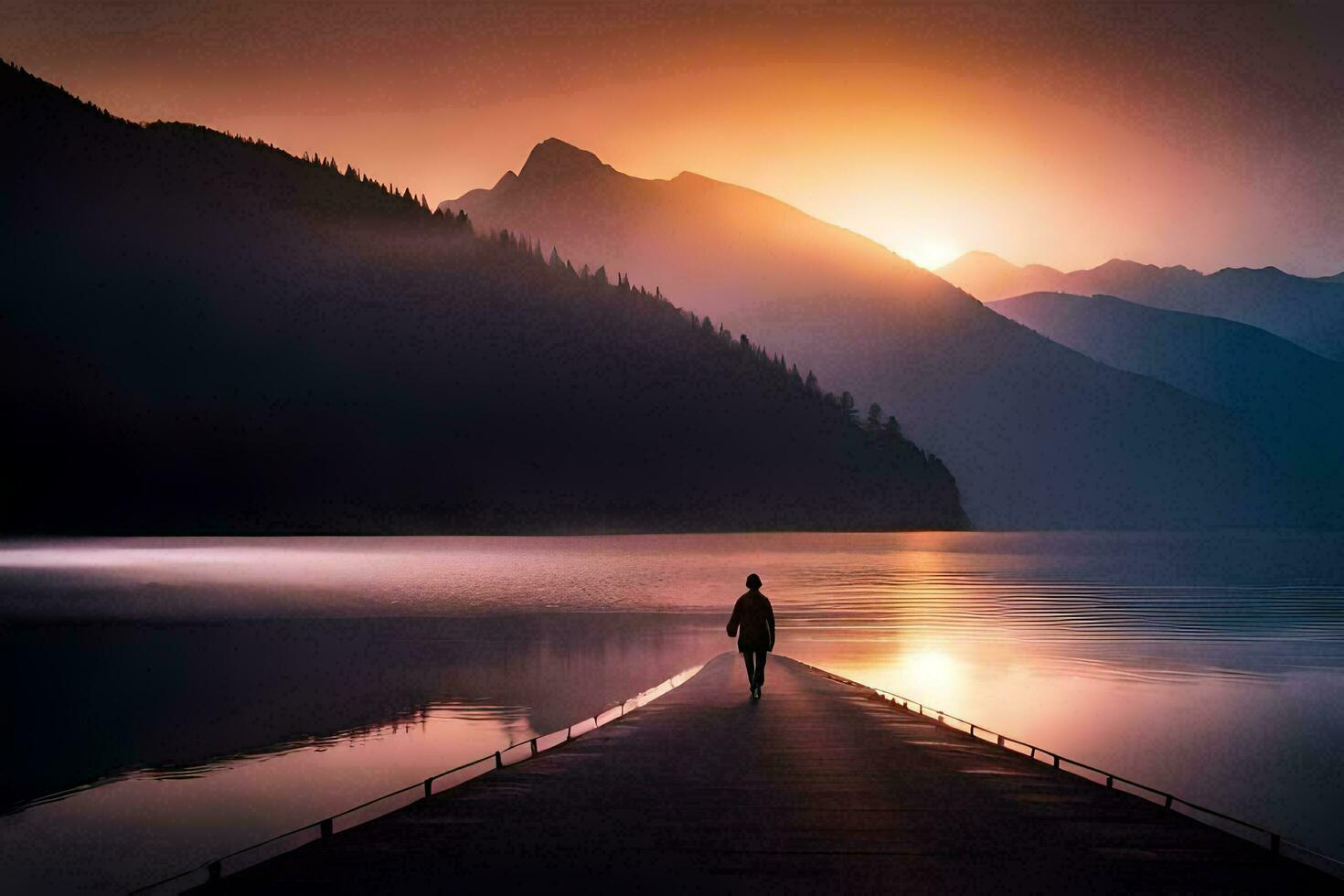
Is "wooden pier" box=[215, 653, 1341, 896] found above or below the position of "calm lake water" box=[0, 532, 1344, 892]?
above

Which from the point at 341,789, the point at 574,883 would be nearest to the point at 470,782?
the point at 574,883

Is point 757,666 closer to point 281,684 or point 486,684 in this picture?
point 486,684

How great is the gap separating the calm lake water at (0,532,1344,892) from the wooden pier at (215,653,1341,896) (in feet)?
18.2

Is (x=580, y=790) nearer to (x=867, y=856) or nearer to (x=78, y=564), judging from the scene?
(x=867, y=856)

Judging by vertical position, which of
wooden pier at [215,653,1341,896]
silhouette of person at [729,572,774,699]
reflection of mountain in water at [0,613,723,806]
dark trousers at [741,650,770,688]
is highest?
silhouette of person at [729,572,774,699]

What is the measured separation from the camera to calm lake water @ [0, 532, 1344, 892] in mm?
20656

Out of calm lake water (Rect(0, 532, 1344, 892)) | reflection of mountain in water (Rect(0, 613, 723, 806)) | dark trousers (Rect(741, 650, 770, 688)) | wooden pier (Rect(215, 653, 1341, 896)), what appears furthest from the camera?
reflection of mountain in water (Rect(0, 613, 723, 806))

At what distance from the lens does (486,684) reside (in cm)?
3597

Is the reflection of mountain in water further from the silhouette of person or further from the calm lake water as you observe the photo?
the silhouette of person

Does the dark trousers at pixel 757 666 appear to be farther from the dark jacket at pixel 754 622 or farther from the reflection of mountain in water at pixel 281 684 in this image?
the reflection of mountain in water at pixel 281 684

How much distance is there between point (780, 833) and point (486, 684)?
24.4 m

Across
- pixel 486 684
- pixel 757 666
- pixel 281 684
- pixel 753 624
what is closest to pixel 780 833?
pixel 753 624

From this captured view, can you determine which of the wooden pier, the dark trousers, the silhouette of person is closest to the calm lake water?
the dark trousers

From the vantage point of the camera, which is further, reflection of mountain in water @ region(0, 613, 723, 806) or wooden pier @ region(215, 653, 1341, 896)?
reflection of mountain in water @ region(0, 613, 723, 806)
